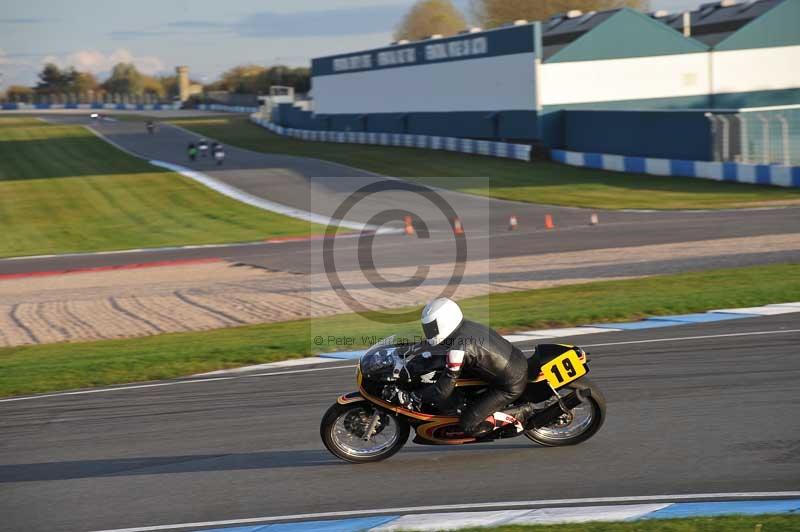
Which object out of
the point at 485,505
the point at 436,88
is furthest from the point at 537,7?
the point at 485,505

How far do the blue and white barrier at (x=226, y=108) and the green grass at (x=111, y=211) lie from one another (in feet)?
236

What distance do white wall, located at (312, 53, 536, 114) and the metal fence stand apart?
1442 centimetres

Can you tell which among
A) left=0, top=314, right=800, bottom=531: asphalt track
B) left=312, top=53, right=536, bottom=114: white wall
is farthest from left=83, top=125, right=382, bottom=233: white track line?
left=0, top=314, right=800, bottom=531: asphalt track

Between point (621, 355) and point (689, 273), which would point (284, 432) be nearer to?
point (621, 355)

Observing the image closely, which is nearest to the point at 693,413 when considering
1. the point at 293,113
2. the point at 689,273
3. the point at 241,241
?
the point at 689,273

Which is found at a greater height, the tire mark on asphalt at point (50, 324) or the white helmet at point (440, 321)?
the white helmet at point (440, 321)

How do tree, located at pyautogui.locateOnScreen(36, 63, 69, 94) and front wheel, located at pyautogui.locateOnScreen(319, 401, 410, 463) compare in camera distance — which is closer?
front wheel, located at pyautogui.locateOnScreen(319, 401, 410, 463)

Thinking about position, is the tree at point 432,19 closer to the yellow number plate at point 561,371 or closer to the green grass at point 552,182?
the green grass at point 552,182

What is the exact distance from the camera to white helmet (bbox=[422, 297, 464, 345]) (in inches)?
330

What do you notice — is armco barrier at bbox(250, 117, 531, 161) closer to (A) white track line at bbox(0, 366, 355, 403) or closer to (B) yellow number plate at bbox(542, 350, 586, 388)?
(A) white track line at bbox(0, 366, 355, 403)

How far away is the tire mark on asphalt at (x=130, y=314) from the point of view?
59.8ft

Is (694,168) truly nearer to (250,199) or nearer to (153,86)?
(250,199)

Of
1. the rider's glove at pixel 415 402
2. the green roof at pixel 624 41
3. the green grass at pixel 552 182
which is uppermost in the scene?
the green roof at pixel 624 41

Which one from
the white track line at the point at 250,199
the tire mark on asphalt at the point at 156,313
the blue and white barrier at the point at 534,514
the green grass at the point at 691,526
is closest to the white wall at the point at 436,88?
the white track line at the point at 250,199
